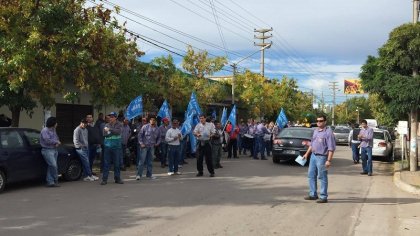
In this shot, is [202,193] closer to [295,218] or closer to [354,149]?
[295,218]

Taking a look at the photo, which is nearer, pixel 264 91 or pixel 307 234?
pixel 307 234

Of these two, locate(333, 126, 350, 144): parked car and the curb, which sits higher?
locate(333, 126, 350, 144): parked car

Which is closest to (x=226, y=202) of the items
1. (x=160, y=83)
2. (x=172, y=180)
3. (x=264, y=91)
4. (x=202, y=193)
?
(x=202, y=193)

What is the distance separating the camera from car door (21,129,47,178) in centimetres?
1125

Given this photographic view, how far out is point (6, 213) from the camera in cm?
816

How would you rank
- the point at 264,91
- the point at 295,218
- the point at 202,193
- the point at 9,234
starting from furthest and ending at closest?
1. the point at 264,91
2. the point at 202,193
3. the point at 295,218
4. the point at 9,234

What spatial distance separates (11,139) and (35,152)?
0.69 m

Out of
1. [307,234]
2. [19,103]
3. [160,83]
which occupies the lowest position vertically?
[307,234]

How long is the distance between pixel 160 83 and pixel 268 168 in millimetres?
7456

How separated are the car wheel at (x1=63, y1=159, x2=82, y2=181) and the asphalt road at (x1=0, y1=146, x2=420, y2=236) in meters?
0.37

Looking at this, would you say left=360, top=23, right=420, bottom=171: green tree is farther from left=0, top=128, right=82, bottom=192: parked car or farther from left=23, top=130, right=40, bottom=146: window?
left=23, top=130, right=40, bottom=146: window

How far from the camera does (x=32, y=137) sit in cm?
1152

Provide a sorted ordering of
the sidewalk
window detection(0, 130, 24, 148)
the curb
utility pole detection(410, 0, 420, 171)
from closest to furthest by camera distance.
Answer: window detection(0, 130, 24, 148)
the curb
the sidewalk
utility pole detection(410, 0, 420, 171)

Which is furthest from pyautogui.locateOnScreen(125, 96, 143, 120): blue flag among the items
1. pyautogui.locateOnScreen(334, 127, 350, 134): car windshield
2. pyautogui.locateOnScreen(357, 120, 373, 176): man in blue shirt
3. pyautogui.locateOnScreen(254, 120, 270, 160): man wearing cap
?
pyautogui.locateOnScreen(334, 127, 350, 134): car windshield
